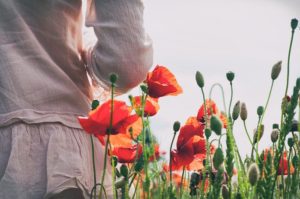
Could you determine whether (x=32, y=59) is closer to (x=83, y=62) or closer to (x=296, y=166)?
(x=83, y=62)

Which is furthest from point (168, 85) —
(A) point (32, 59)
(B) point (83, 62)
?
(A) point (32, 59)

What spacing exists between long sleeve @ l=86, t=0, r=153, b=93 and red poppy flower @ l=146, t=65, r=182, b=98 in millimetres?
114

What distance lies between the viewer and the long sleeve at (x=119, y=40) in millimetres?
1461

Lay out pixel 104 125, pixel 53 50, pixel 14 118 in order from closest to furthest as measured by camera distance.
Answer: pixel 104 125
pixel 14 118
pixel 53 50

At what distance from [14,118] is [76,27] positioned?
11.9 inches

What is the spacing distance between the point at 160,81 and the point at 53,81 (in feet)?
0.88

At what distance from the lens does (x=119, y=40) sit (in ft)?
4.79

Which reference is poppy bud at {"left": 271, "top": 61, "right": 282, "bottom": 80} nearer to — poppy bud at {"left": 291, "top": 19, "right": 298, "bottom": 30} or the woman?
poppy bud at {"left": 291, "top": 19, "right": 298, "bottom": 30}

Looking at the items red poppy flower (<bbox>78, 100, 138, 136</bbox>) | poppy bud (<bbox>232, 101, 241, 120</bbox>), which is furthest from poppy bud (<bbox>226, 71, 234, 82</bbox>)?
red poppy flower (<bbox>78, 100, 138, 136</bbox>)

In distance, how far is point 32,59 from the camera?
150cm

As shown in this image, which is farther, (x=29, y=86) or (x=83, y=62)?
(x=83, y=62)

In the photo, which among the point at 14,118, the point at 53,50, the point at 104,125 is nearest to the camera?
the point at 104,125

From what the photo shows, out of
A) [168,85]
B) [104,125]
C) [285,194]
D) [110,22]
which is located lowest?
[285,194]

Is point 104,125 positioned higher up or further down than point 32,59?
further down
